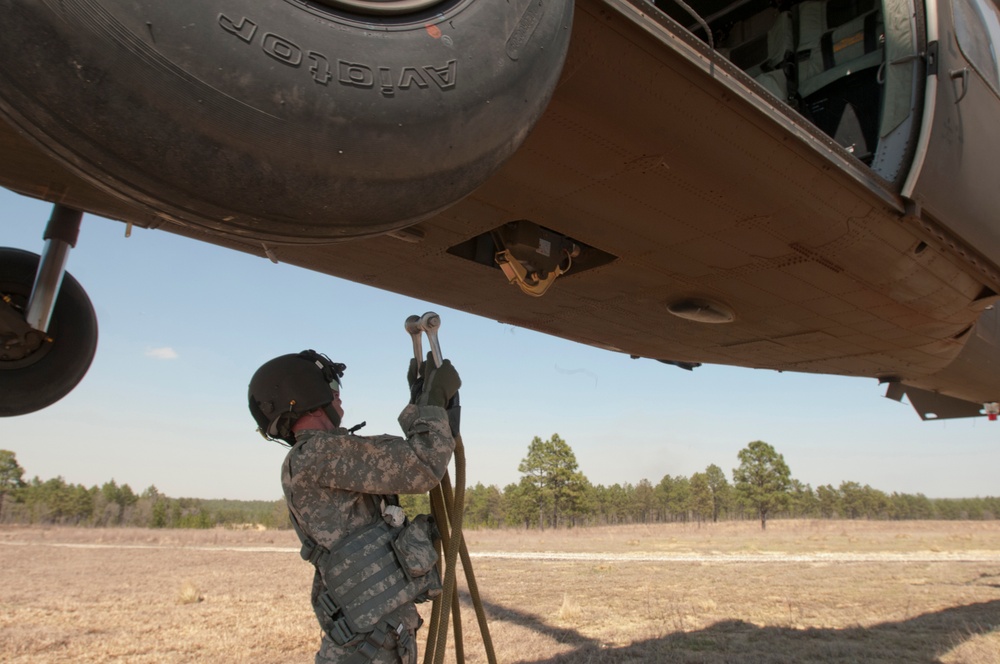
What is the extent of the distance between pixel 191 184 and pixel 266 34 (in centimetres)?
27

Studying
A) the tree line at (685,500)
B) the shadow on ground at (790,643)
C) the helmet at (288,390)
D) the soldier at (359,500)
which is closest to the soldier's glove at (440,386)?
the soldier at (359,500)

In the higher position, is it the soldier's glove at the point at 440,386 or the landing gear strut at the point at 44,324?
the landing gear strut at the point at 44,324

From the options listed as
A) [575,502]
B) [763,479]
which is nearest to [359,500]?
[575,502]

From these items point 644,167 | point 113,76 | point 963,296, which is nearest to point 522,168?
point 644,167

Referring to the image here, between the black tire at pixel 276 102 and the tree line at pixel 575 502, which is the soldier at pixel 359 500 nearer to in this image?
the black tire at pixel 276 102

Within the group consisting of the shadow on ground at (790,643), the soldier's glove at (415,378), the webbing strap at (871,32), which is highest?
the webbing strap at (871,32)

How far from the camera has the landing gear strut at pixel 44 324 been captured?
108 inches

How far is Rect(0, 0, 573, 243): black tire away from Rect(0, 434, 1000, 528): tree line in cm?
4155

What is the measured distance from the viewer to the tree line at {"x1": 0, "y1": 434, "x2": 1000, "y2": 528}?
178ft

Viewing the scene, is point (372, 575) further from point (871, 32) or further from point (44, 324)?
point (871, 32)

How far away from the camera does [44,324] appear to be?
2730 mm

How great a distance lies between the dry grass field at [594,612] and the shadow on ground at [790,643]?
0.07 ft

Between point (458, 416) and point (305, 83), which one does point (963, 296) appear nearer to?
point (458, 416)

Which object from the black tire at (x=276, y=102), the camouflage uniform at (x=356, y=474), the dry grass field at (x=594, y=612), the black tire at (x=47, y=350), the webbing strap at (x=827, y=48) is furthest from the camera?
the dry grass field at (x=594, y=612)
